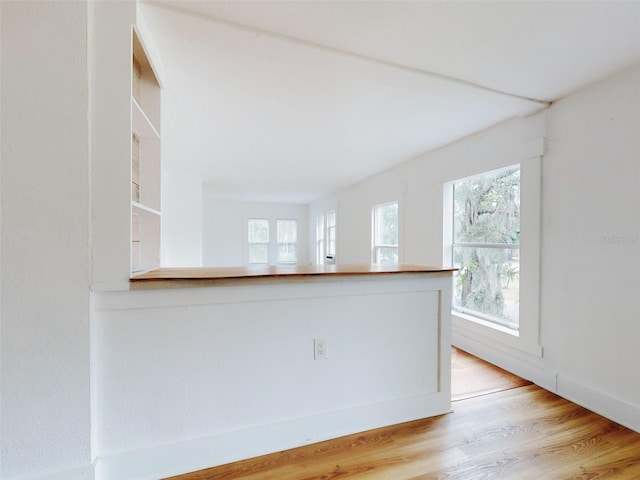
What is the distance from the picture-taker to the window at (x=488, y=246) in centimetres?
281

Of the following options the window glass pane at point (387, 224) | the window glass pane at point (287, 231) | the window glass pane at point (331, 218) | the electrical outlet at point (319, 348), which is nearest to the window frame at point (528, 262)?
the window glass pane at point (387, 224)

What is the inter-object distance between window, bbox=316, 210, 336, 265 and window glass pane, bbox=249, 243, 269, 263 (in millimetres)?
1469

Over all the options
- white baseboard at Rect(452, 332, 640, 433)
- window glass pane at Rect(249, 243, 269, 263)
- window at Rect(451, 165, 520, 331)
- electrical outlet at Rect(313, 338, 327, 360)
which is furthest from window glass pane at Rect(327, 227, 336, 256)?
electrical outlet at Rect(313, 338, 327, 360)

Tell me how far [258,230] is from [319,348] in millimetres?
6806

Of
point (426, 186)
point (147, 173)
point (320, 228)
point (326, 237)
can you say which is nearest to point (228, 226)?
point (320, 228)

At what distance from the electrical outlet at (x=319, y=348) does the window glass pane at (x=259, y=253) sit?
6.68 metres

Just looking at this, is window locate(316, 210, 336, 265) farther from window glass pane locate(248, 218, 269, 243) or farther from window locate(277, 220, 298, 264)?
window glass pane locate(248, 218, 269, 243)

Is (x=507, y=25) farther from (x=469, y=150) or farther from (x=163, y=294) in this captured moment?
(x=163, y=294)

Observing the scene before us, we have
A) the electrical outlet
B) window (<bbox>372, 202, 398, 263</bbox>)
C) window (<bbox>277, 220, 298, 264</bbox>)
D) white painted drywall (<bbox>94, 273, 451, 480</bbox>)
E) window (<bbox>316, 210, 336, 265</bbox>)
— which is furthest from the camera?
window (<bbox>277, 220, 298, 264</bbox>)

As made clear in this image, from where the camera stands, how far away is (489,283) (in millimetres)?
3066

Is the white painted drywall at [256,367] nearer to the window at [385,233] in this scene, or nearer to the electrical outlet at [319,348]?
the electrical outlet at [319,348]

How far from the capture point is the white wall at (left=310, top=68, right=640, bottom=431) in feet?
6.31

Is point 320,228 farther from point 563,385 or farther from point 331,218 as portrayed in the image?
point 563,385

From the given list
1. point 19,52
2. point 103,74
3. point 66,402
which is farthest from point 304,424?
point 19,52
